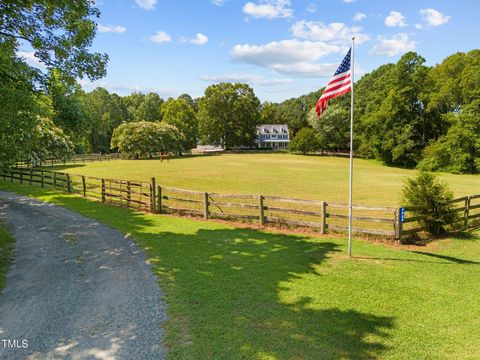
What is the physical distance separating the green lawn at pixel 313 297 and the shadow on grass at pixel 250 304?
18 mm

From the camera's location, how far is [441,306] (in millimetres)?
6707

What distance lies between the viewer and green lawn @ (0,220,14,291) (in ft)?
27.4

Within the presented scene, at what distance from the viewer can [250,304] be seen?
6.61 metres

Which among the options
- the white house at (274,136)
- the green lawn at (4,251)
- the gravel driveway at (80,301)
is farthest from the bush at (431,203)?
the white house at (274,136)

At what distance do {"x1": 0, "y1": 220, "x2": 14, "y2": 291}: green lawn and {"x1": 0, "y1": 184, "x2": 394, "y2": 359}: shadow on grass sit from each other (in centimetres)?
346

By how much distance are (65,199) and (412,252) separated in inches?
694

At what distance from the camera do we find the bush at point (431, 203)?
12477 millimetres

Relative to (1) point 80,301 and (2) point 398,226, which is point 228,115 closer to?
(2) point 398,226

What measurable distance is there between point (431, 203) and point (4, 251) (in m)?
14.0

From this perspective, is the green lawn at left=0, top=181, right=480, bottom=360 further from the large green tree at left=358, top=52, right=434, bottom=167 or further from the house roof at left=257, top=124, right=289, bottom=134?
the house roof at left=257, top=124, right=289, bottom=134

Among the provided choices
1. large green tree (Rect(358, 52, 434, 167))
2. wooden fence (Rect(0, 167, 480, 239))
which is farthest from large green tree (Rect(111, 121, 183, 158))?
wooden fence (Rect(0, 167, 480, 239))

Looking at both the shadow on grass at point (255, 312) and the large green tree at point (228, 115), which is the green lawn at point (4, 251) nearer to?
the shadow on grass at point (255, 312)

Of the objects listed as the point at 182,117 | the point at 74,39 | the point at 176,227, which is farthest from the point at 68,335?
the point at 182,117

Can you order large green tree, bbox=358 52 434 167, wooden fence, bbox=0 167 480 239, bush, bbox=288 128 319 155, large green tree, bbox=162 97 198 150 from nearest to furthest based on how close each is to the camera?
wooden fence, bbox=0 167 480 239 → large green tree, bbox=358 52 434 167 → bush, bbox=288 128 319 155 → large green tree, bbox=162 97 198 150
